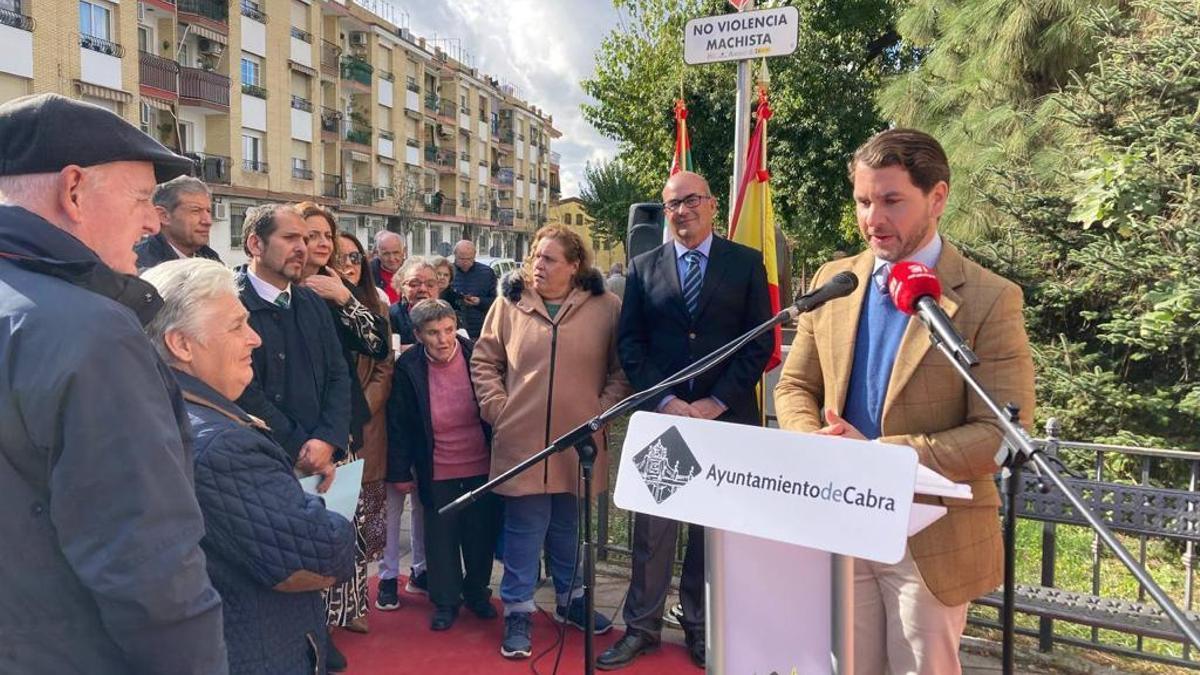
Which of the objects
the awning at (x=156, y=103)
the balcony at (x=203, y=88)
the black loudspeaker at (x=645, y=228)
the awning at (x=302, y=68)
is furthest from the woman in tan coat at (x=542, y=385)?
the awning at (x=302, y=68)

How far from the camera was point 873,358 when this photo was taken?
2148 mm

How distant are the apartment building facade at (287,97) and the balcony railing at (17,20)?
0.03 meters

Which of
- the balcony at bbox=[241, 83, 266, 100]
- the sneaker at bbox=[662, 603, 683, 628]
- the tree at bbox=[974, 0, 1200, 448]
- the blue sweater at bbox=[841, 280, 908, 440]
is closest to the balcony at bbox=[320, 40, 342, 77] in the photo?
the balcony at bbox=[241, 83, 266, 100]

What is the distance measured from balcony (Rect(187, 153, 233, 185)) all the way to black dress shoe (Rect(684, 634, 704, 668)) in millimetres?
28523

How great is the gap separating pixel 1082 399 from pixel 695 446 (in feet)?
14.5

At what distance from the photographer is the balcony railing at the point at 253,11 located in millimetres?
29281

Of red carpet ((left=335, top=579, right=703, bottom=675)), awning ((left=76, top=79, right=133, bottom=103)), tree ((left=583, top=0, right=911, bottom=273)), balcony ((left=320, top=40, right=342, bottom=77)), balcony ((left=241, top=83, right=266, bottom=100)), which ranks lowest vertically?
red carpet ((left=335, top=579, right=703, bottom=675))

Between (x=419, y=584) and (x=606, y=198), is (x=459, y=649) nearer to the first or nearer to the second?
(x=419, y=584)

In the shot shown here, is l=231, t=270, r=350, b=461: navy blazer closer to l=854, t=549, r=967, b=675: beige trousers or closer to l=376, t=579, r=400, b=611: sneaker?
l=376, t=579, r=400, b=611: sneaker

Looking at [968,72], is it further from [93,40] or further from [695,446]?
[93,40]

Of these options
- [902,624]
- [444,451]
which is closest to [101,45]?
[444,451]

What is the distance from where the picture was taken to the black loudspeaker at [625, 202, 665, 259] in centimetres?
650

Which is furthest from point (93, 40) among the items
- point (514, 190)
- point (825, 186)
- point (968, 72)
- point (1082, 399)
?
point (514, 190)

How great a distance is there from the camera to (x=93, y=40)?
2273 cm
